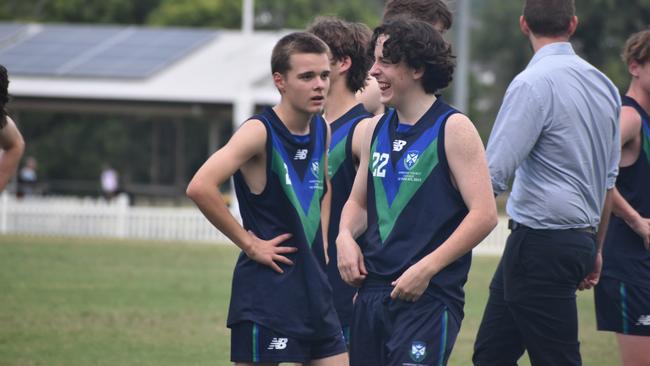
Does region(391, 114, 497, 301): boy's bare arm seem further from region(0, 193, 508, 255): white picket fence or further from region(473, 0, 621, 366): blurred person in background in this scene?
region(0, 193, 508, 255): white picket fence

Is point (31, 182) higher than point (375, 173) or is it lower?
lower

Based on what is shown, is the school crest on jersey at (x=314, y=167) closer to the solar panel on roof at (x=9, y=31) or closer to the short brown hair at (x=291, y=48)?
the short brown hair at (x=291, y=48)

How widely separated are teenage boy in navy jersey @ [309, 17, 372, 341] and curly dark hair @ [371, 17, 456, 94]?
1147 mm

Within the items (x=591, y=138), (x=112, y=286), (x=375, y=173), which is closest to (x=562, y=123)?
(x=591, y=138)

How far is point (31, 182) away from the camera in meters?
38.8

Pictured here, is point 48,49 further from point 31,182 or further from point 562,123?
point 562,123

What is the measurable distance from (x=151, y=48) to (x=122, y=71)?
2629mm

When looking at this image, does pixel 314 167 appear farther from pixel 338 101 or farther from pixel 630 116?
pixel 630 116

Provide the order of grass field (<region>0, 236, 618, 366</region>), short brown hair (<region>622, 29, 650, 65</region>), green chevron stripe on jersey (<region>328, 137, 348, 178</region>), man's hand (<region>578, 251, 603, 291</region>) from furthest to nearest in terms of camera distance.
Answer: grass field (<region>0, 236, 618, 366</region>) < short brown hair (<region>622, 29, 650, 65</region>) < green chevron stripe on jersey (<region>328, 137, 348, 178</region>) < man's hand (<region>578, 251, 603, 291</region>)

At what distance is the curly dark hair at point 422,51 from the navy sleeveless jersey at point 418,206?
13cm

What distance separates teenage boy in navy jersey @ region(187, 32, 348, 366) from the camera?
5676mm

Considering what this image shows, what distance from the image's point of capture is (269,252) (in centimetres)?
570

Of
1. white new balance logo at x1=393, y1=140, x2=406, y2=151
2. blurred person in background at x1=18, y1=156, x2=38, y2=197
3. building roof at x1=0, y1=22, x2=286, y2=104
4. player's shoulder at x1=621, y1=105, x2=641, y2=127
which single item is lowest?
blurred person in background at x1=18, y1=156, x2=38, y2=197

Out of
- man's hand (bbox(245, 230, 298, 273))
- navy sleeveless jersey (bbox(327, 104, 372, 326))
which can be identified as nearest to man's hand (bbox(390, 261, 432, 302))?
man's hand (bbox(245, 230, 298, 273))
